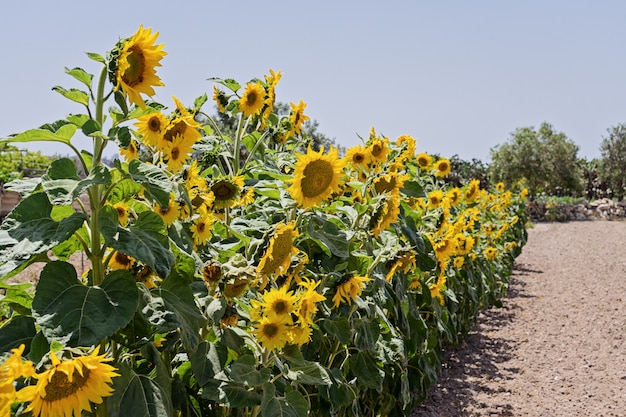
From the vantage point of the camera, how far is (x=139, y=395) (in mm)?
1499

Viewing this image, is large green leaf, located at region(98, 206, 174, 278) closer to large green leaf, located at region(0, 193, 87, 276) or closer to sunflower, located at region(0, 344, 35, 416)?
large green leaf, located at region(0, 193, 87, 276)

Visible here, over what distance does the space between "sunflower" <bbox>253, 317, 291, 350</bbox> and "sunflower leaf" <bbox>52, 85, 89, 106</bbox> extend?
70 centimetres

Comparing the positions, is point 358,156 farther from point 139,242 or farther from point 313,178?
point 139,242

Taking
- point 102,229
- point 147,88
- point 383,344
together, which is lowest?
point 383,344

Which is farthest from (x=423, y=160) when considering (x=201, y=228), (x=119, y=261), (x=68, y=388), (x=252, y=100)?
(x=68, y=388)

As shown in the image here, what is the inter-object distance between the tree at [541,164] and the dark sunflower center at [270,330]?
2637 cm

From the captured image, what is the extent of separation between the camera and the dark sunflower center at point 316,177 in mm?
2084

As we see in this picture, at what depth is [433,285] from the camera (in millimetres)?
4051

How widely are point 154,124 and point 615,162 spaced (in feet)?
100.0

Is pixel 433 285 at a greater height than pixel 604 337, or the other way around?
pixel 433 285

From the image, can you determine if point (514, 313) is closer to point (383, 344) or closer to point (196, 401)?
point (383, 344)

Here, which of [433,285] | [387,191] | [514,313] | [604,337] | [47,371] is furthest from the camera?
[514,313]

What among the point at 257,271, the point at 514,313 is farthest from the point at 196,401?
the point at 514,313

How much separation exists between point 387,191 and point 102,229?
1595mm
